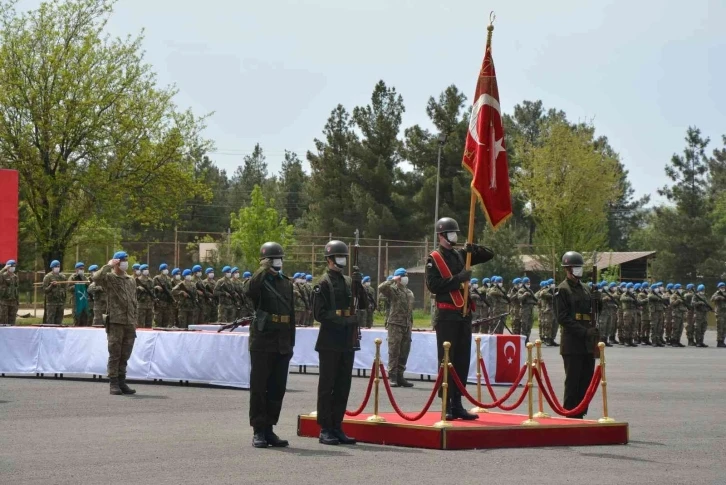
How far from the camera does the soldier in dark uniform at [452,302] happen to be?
12.3 metres

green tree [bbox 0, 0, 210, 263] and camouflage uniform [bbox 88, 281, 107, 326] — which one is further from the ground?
green tree [bbox 0, 0, 210, 263]

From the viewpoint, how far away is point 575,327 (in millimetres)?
13469

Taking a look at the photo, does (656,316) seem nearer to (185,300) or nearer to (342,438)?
(185,300)

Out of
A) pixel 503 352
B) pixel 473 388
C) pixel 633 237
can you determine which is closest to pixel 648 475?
pixel 473 388

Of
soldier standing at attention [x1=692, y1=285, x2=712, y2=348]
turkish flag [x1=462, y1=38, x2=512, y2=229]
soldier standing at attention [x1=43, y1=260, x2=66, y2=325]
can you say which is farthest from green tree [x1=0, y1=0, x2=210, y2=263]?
turkish flag [x1=462, y1=38, x2=512, y2=229]

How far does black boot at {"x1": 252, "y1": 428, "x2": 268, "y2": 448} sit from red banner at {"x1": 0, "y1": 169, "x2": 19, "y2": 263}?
9.18 m

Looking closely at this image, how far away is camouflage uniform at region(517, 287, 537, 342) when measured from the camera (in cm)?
3512

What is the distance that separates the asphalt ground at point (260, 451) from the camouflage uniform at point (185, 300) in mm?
13475

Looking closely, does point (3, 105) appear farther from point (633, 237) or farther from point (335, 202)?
point (633, 237)

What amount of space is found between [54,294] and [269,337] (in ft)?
71.2

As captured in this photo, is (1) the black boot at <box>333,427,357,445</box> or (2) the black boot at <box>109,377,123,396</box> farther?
(2) the black boot at <box>109,377,123,396</box>

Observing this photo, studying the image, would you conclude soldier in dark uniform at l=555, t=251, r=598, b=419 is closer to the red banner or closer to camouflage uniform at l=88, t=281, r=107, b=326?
the red banner

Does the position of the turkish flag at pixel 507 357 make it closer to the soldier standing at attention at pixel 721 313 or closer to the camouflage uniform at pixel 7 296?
the camouflage uniform at pixel 7 296

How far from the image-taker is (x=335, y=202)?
7938 cm
